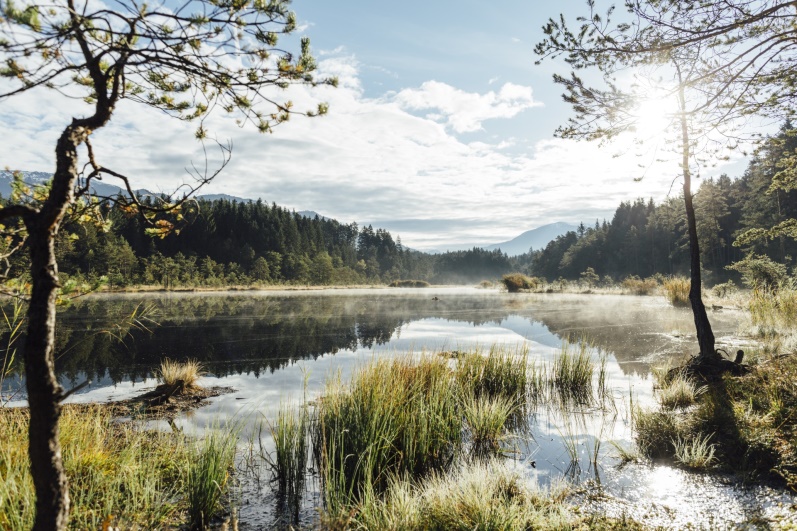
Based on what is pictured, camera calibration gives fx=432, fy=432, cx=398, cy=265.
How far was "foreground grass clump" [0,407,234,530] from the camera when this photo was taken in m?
3.26

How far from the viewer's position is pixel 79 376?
9.47 meters

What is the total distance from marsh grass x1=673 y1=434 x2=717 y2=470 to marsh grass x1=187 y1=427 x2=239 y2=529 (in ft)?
16.6

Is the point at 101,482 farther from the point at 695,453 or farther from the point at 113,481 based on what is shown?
the point at 695,453

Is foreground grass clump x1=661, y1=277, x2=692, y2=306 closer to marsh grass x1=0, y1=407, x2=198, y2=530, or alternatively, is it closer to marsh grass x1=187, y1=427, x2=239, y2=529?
marsh grass x1=187, y1=427, x2=239, y2=529

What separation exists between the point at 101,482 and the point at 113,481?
45 centimetres

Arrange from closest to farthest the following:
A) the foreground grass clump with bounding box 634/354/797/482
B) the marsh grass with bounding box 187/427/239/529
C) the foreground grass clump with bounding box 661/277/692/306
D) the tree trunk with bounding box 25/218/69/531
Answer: the tree trunk with bounding box 25/218/69/531 → the marsh grass with bounding box 187/427/239/529 → the foreground grass clump with bounding box 634/354/797/482 → the foreground grass clump with bounding box 661/277/692/306

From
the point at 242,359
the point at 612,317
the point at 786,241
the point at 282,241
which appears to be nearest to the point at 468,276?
the point at 282,241

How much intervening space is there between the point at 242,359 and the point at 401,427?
7.97 metres

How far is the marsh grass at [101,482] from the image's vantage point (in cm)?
319

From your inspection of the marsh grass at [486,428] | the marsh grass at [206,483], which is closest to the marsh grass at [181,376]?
the marsh grass at [206,483]


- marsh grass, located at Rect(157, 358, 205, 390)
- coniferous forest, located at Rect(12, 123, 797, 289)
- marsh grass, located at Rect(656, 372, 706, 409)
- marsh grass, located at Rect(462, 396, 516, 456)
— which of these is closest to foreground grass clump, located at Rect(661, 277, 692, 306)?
coniferous forest, located at Rect(12, 123, 797, 289)

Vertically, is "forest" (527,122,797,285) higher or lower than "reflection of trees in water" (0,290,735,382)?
higher

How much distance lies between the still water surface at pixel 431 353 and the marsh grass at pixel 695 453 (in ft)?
0.88

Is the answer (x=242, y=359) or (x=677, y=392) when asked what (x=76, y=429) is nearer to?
(x=242, y=359)
